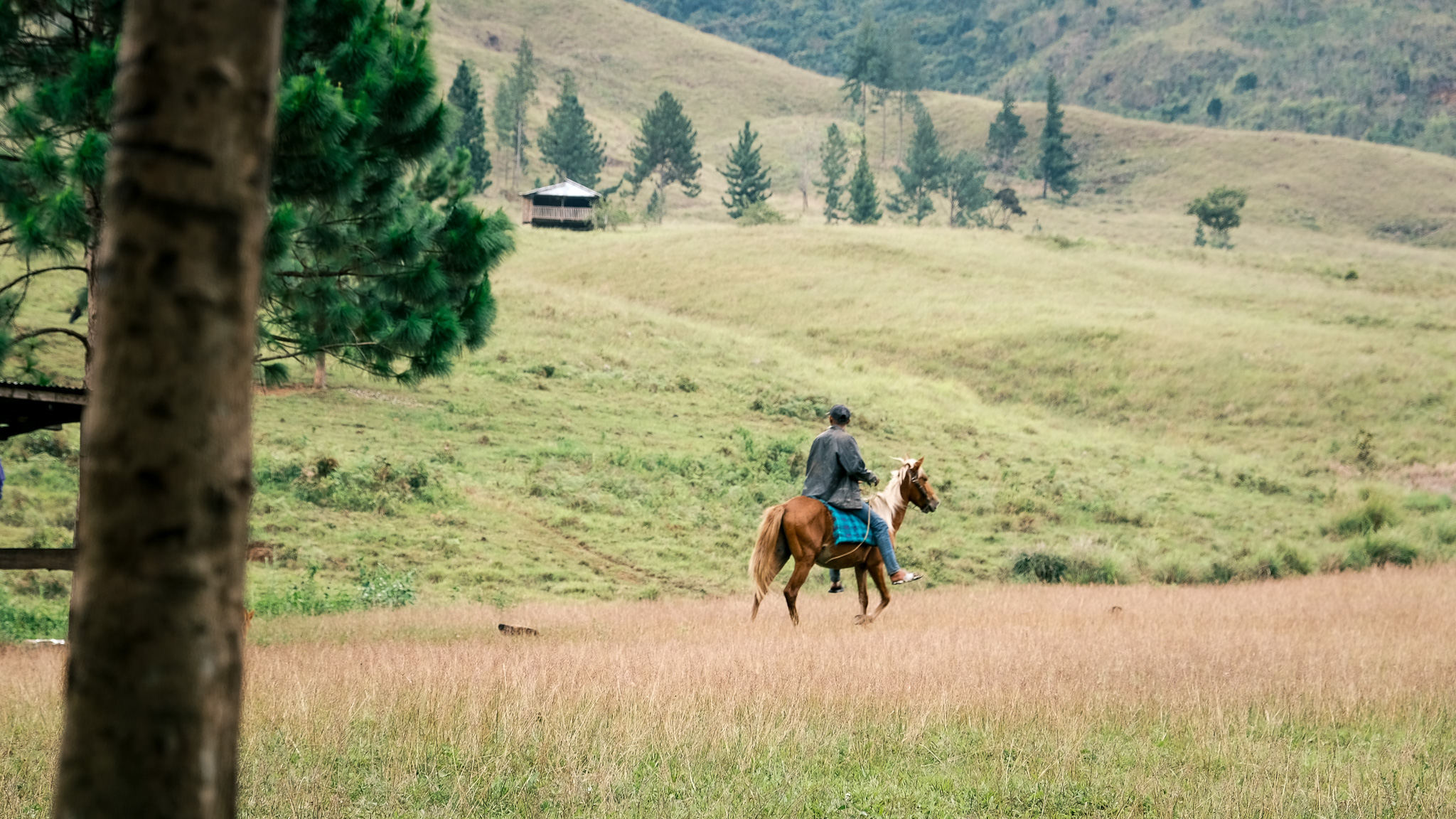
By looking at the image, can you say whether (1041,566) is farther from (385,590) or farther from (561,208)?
(561,208)

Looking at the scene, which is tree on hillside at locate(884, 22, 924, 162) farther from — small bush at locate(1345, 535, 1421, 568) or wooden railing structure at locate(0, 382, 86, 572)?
wooden railing structure at locate(0, 382, 86, 572)

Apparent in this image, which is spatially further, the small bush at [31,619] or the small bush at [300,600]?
the small bush at [300,600]

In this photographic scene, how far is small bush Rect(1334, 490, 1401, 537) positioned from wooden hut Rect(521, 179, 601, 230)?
61.1 m

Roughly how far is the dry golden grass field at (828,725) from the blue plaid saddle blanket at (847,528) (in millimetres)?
1315

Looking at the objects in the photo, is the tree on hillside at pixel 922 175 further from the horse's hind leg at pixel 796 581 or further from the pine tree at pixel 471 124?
the horse's hind leg at pixel 796 581

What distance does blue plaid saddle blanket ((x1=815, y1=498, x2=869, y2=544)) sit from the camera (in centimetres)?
1200

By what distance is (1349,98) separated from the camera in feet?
602

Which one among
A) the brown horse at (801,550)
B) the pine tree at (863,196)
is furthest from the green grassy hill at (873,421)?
the pine tree at (863,196)

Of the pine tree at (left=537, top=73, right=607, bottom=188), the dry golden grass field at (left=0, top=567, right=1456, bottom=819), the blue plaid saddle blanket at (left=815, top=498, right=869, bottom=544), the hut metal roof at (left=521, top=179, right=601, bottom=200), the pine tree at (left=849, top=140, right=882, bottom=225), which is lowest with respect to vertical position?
the dry golden grass field at (left=0, top=567, right=1456, bottom=819)

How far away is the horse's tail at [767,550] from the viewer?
12.0 m

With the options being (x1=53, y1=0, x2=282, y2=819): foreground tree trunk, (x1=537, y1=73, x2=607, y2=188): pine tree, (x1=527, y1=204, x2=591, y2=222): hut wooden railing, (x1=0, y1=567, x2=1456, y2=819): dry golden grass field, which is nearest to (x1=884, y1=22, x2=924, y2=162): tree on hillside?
(x1=537, y1=73, x2=607, y2=188): pine tree

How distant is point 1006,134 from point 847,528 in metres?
129

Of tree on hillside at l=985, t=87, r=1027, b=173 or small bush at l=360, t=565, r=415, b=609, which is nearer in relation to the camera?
small bush at l=360, t=565, r=415, b=609

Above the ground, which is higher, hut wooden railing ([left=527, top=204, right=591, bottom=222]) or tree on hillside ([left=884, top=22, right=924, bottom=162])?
tree on hillside ([left=884, top=22, right=924, bottom=162])
